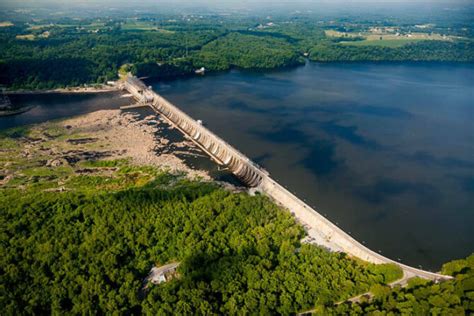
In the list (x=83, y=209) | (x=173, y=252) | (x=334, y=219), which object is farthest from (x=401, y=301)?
(x=83, y=209)

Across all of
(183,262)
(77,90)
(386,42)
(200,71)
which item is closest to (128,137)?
(183,262)

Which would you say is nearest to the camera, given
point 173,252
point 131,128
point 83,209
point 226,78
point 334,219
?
point 173,252

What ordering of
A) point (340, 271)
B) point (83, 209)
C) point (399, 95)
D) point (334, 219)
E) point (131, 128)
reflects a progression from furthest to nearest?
1. point (399, 95)
2. point (131, 128)
3. point (334, 219)
4. point (83, 209)
5. point (340, 271)

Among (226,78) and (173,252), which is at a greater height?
(226,78)

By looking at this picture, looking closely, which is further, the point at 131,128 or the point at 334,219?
the point at 131,128

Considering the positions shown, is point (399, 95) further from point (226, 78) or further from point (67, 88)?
point (67, 88)
